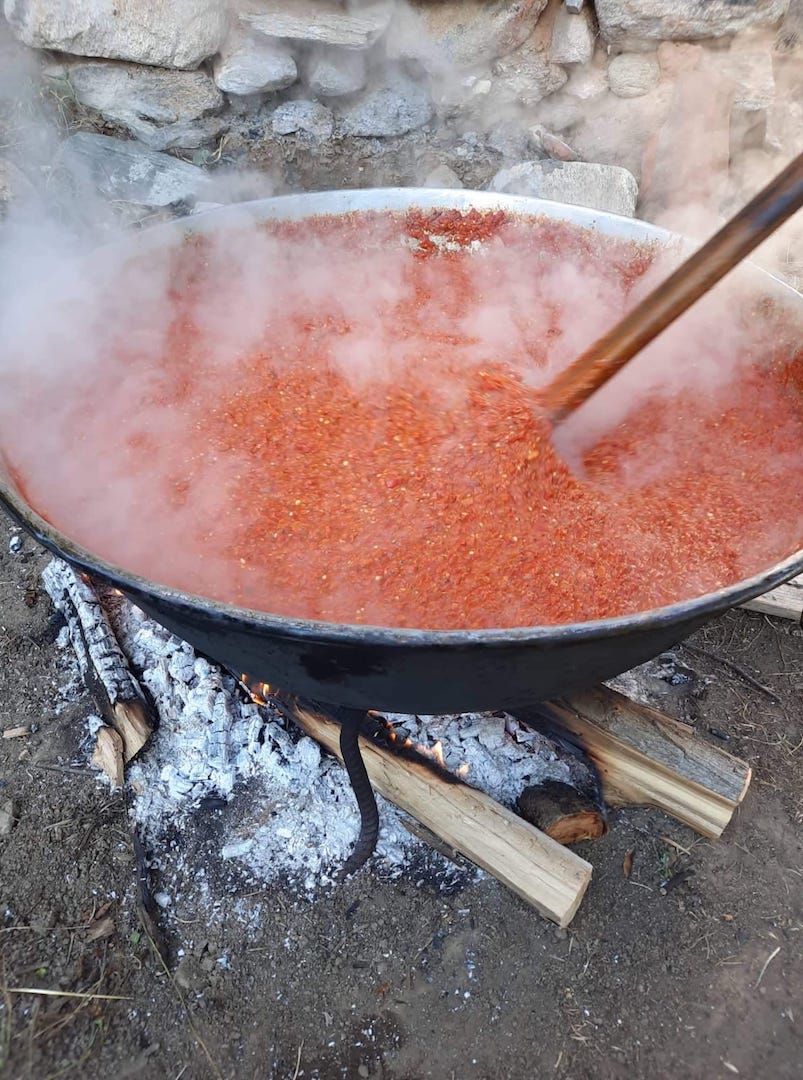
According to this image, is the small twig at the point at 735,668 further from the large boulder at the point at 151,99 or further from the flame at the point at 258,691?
the large boulder at the point at 151,99

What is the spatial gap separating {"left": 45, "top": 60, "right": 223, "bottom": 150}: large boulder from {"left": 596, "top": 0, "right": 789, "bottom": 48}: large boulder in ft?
6.43

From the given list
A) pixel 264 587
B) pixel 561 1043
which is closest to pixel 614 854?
pixel 561 1043

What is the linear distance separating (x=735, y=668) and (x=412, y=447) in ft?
4.87

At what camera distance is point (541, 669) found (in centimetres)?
120

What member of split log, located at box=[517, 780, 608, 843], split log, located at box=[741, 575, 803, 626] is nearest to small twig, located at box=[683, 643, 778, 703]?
split log, located at box=[741, 575, 803, 626]

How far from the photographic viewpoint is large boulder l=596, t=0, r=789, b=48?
3.57 m

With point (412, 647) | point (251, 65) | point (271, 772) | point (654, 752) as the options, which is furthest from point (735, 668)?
point (251, 65)

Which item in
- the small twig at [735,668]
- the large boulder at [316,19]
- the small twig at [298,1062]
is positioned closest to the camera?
the small twig at [298,1062]

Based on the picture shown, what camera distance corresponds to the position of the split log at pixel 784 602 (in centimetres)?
250

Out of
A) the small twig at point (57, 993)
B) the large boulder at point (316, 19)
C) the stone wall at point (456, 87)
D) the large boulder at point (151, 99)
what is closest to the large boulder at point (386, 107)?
the stone wall at point (456, 87)

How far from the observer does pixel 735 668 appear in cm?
248

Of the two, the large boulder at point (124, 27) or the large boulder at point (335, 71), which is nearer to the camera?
the large boulder at point (124, 27)

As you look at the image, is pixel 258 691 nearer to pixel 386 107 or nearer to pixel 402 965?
pixel 402 965

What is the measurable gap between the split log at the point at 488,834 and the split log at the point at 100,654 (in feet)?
1.76
